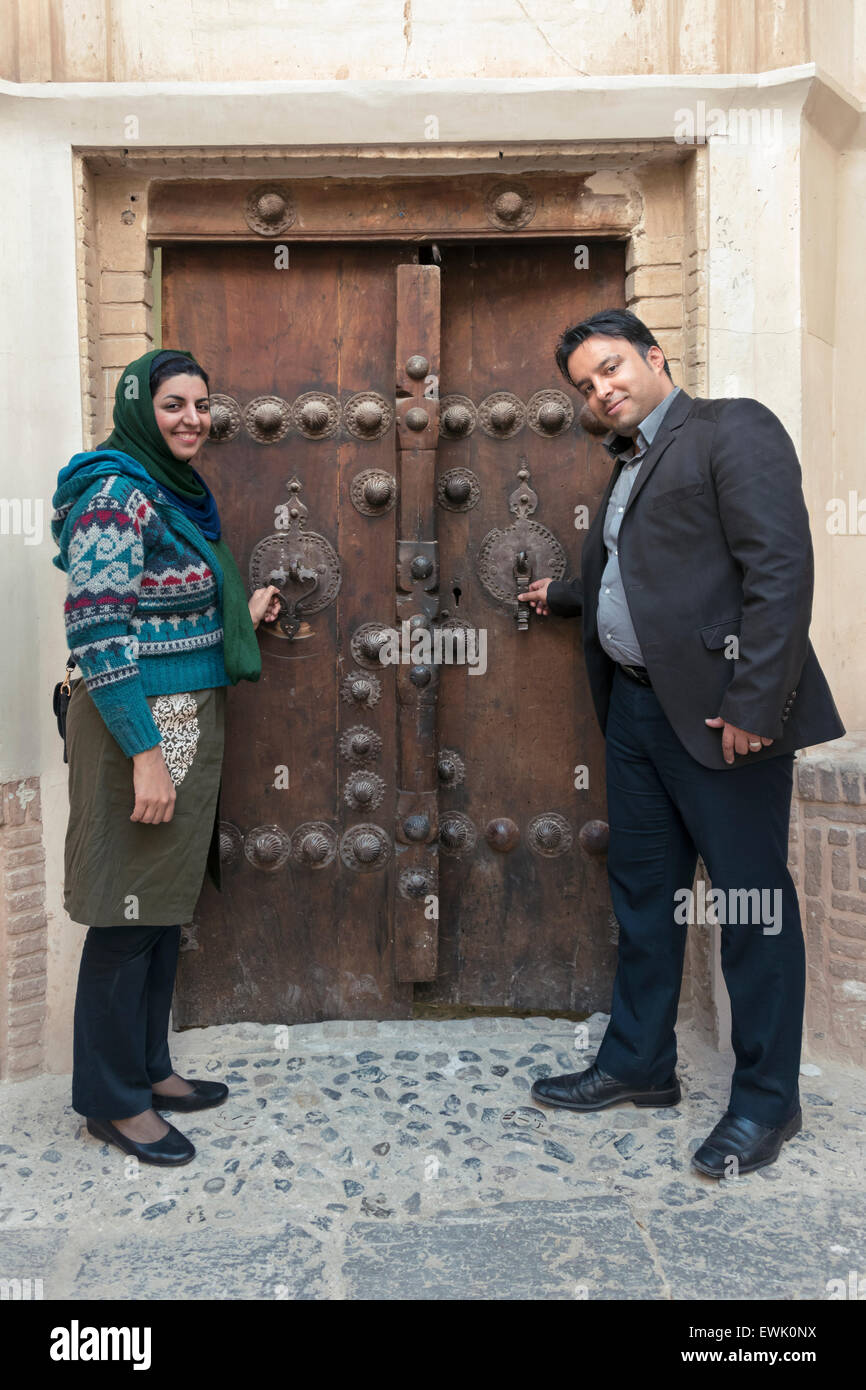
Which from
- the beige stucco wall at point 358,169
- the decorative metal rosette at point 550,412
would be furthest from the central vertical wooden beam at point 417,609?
the beige stucco wall at point 358,169

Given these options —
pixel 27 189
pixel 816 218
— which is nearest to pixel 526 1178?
pixel 816 218

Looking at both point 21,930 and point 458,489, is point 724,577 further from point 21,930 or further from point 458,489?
point 21,930

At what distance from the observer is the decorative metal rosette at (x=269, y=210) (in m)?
3.04

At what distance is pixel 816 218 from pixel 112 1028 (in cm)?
294

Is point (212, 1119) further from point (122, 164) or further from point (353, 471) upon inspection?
point (122, 164)

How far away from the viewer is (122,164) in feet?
9.70

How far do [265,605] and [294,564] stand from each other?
18 centimetres

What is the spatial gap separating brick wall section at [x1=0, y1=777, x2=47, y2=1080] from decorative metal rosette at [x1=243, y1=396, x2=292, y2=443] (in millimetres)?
1247

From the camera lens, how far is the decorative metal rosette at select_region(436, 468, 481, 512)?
320 cm

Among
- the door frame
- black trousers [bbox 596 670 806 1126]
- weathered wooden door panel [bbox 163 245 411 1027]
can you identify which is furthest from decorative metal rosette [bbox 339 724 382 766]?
the door frame

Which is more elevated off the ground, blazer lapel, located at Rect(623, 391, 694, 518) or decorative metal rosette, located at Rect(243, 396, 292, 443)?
decorative metal rosette, located at Rect(243, 396, 292, 443)

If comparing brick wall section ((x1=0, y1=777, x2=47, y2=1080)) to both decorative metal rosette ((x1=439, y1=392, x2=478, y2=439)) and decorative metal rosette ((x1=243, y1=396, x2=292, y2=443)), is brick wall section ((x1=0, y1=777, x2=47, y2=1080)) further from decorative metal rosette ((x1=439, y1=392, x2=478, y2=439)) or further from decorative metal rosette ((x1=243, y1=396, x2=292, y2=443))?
decorative metal rosette ((x1=439, y1=392, x2=478, y2=439))

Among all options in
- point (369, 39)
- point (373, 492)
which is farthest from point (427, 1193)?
point (369, 39)

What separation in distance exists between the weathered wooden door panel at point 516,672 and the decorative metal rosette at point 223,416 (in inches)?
25.6
